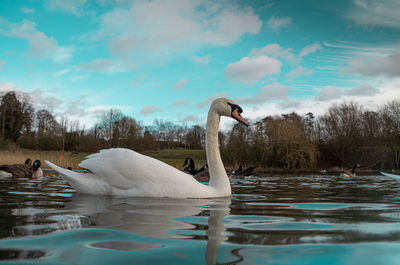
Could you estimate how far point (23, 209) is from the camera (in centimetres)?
346

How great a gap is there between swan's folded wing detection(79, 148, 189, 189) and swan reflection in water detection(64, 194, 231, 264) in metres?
0.26

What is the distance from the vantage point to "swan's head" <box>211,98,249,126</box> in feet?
17.5

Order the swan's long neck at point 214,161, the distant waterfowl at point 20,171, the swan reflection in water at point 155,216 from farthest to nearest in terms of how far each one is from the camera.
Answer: the distant waterfowl at point 20,171
the swan's long neck at point 214,161
the swan reflection in water at point 155,216

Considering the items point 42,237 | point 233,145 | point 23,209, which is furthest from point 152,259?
point 233,145

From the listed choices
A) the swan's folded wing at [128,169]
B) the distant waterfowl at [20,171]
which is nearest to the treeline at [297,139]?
the distant waterfowl at [20,171]

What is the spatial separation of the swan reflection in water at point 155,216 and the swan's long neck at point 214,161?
729 millimetres

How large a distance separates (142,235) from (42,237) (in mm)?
652

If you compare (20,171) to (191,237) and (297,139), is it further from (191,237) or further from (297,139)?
(297,139)

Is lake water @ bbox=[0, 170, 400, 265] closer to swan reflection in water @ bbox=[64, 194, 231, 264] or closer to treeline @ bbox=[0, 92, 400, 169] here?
swan reflection in water @ bbox=[64, 194, 231, 264]

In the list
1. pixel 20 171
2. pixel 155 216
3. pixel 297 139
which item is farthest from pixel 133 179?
pixel 297 139

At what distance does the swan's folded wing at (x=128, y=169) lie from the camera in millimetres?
4559

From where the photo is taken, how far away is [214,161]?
5.34m

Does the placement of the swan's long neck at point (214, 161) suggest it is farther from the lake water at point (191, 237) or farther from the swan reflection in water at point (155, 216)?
the lake water at point (191, 237)

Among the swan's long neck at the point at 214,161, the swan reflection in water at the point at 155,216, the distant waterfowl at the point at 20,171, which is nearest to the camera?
the swan reflection in water at the point at 155,216
